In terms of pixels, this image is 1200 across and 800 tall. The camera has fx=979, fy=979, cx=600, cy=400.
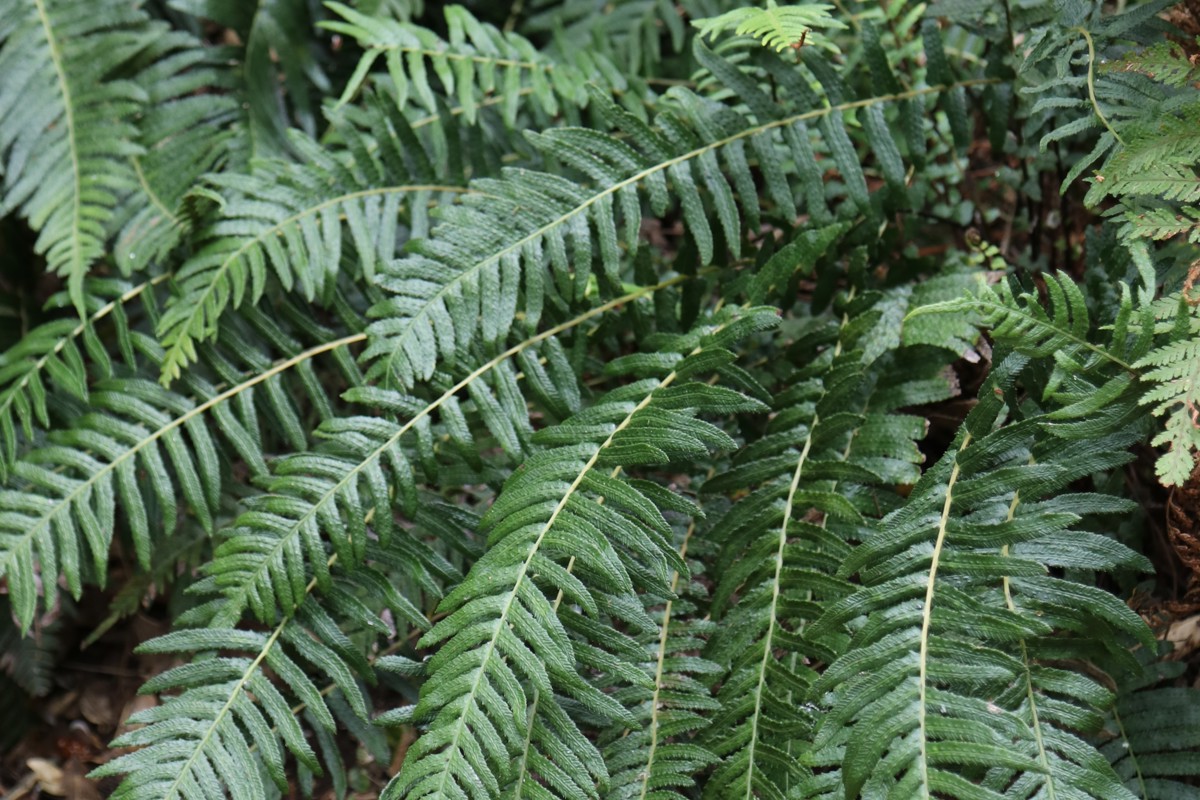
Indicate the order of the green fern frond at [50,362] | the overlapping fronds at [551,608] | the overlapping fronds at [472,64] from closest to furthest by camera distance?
the overlapping fronds at [551,608], the green fern frond at [50,362], the overlapping fronds at [472,64]

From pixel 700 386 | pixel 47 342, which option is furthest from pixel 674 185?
pixel 47 342

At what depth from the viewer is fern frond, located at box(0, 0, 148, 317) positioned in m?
1.80

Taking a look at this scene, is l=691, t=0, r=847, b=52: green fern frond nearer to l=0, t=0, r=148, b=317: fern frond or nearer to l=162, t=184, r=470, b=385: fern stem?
l=162, t=184, r=470, b=385: fern stem

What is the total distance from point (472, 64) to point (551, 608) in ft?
3.68

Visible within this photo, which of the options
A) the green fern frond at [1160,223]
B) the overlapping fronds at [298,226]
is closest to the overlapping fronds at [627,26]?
the overlapping fronds at [298,226]

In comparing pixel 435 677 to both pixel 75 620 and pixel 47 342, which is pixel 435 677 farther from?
pixel 75 620

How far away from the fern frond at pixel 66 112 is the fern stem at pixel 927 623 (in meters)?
1.50

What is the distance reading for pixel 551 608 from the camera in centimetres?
122

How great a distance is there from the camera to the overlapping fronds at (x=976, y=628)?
3.57 ft

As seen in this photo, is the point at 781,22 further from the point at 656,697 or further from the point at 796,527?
the point at 656,697

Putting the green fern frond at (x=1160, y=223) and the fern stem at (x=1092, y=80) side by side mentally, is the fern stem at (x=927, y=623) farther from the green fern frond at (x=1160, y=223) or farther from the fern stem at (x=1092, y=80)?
the fern stem at (x=1092, y=80)

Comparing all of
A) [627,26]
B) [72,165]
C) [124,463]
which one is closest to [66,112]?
[72,165]

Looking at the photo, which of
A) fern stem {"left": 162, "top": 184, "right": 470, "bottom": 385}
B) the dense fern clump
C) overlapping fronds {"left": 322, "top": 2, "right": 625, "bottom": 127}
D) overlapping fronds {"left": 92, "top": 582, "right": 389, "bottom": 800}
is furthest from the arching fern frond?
fern stem {"left": 162, "top": 184, "right": 470, "bottom": 385}

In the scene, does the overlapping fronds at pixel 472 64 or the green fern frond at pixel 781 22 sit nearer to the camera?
the green fern frond at pixel 781 22
